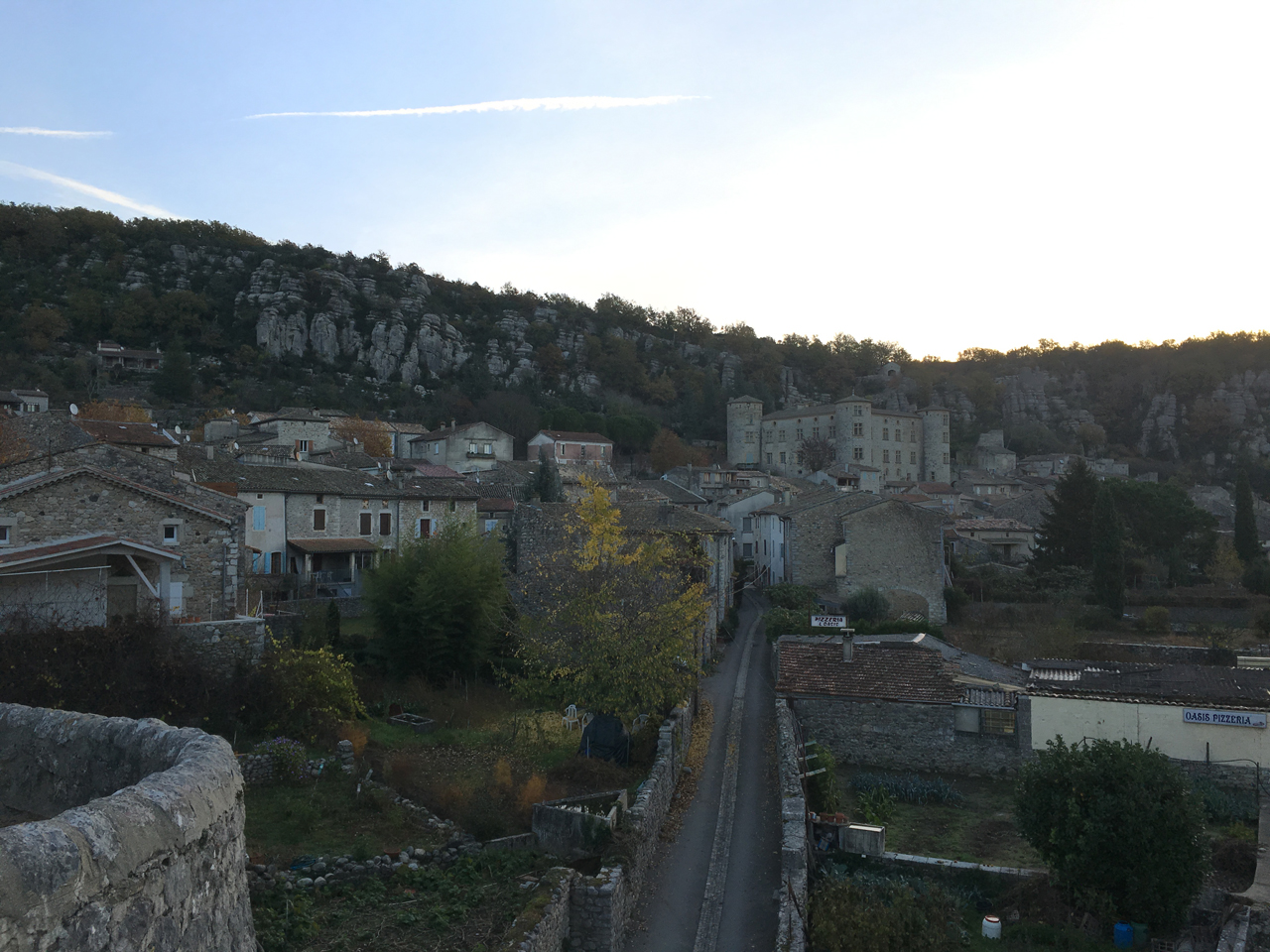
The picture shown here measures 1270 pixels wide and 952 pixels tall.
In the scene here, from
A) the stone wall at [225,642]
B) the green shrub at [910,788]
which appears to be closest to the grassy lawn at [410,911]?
the stone wall at [225,642]

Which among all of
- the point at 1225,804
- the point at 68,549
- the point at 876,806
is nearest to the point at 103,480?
the point at 68,549

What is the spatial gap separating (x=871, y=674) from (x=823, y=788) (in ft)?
20.7

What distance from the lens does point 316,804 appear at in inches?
597

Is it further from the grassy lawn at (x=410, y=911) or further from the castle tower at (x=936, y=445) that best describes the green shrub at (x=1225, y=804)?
the castle tower at (x=936, y=445)

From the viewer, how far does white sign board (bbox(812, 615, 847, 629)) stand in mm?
33219

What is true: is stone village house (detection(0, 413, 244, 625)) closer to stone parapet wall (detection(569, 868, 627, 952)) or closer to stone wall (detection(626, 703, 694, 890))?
stone wall (detection(626, 703, 694, 890))

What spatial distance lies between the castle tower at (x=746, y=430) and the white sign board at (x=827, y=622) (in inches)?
2485

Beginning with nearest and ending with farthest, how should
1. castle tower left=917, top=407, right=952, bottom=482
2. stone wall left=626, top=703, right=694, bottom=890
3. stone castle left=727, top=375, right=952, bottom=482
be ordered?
stone wall left=626, top=703, right=694, bottom=890 → stone castle left=727, top=375, right=952, bottom=482 → castle tower left=917, top=407, right=952, bottom=482

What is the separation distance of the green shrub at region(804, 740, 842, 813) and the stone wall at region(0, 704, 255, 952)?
14.1 meters

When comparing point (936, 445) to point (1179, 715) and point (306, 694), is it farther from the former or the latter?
point (306, 694)

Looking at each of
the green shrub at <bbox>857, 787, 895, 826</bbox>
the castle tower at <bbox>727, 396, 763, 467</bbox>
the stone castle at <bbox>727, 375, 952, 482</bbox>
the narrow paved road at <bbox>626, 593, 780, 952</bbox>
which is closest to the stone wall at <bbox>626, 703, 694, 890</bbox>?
the narrow paved road at <bbox>626, 593, 780, 952</bbox>

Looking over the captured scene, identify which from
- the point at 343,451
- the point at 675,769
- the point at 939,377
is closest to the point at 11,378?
the point at 343,451

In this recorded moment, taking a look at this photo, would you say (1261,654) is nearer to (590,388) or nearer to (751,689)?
(751,689)

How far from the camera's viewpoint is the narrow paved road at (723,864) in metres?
12.0
